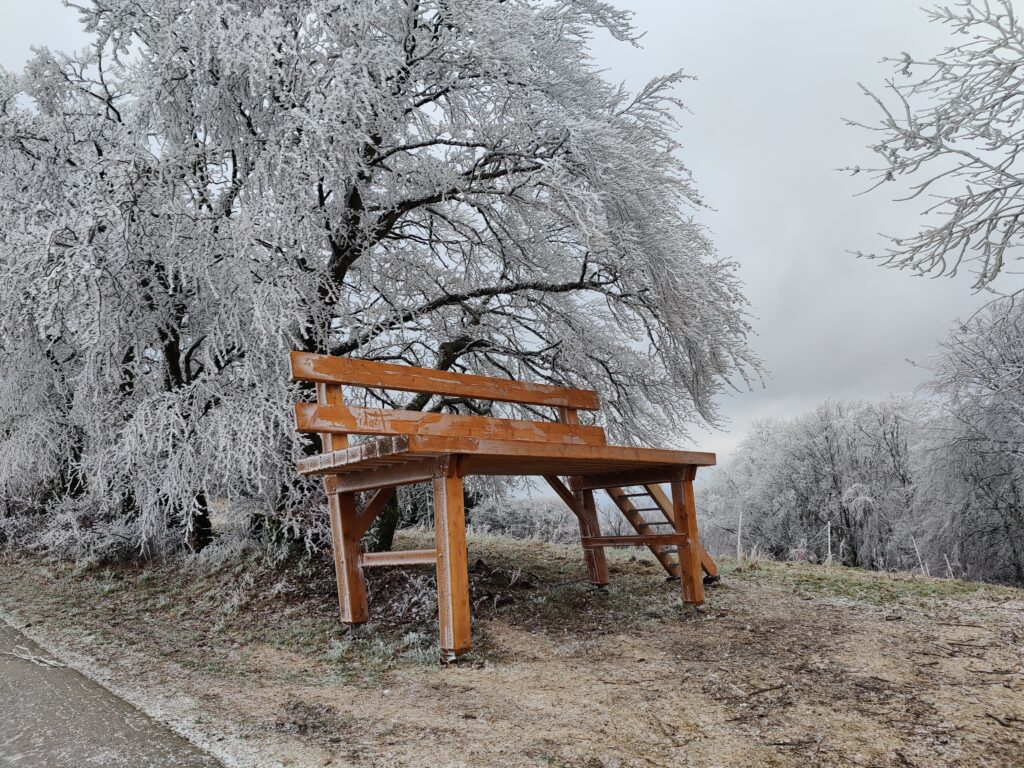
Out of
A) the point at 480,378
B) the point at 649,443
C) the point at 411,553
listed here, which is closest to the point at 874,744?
the point at 411,553

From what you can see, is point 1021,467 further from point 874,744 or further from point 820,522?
point 874,744

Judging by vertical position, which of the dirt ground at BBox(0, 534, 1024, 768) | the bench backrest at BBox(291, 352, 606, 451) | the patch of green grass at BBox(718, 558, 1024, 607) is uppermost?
the bench backrest at BBox(291, 352, 606, 451)

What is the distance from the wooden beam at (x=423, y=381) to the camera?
A: 15.6 feet

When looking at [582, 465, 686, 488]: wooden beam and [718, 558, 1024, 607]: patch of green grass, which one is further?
[718, 558, 1024, 607]: patch of green grass

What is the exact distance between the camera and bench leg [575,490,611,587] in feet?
19.8

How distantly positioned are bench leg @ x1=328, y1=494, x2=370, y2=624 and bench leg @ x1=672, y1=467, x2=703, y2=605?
2.30 meters

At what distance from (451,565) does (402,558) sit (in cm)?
57

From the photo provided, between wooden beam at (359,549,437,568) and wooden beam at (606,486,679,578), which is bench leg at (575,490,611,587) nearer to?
wooden beam at (606,486,679,578)

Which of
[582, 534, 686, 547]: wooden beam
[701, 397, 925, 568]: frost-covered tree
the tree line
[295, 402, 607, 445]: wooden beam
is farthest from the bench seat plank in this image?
[701, 397, 925, 568]: frost-covered tree

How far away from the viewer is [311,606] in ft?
19.4

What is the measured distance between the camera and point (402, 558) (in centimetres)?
453

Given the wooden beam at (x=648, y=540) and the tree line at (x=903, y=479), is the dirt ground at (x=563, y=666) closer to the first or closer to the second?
the wooden beam at (x=648, y=540)

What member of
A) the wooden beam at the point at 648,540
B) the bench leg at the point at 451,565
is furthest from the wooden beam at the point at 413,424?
the wooden beam at the point at 648,540

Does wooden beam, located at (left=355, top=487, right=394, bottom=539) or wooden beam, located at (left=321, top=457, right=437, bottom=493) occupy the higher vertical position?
wooden beam, located at (left=321, top=457, right=437, bottom=493)
